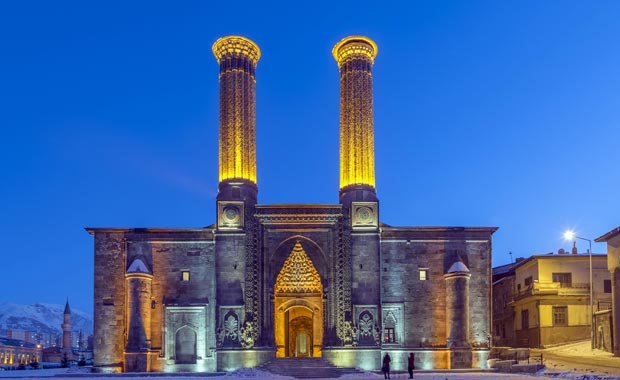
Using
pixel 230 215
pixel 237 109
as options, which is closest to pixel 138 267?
pixel 230 215

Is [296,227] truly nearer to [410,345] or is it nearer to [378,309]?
[378,309]

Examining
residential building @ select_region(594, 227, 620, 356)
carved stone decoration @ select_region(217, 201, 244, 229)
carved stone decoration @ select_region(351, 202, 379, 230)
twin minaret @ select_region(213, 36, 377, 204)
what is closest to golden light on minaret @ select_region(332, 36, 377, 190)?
twin minaret @ select_region(213, 36, 377, 204)

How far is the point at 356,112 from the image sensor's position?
37.3 meters

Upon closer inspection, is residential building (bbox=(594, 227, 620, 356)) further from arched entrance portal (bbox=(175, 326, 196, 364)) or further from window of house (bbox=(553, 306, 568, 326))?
arched entrance portal (bbox=(175, 326, 196, 364))

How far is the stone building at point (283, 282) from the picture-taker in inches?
1367

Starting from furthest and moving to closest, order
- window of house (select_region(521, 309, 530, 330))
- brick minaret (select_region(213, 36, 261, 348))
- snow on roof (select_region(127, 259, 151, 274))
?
1. window of house (select_region(521, 309, 530, 330))
2. brick minaret (select_region(213, 36, 261, 348))
3. snow on roof (select_region(127, 259, 151, 274))

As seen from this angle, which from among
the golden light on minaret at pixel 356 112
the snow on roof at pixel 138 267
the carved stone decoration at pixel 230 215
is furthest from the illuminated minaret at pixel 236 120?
the snow on roof at pixel 138 267

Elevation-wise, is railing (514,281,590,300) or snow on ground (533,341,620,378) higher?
railing (514,281,590,300)

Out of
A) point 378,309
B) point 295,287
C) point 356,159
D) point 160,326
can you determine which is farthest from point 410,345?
point 160,326

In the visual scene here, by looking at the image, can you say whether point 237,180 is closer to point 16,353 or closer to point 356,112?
point 356,112

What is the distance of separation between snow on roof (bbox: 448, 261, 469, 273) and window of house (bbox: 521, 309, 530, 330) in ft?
52.3

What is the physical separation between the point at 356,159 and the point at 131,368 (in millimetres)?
15100

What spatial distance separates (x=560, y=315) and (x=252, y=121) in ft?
77.9

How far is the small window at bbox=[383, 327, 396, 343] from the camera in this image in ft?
117
